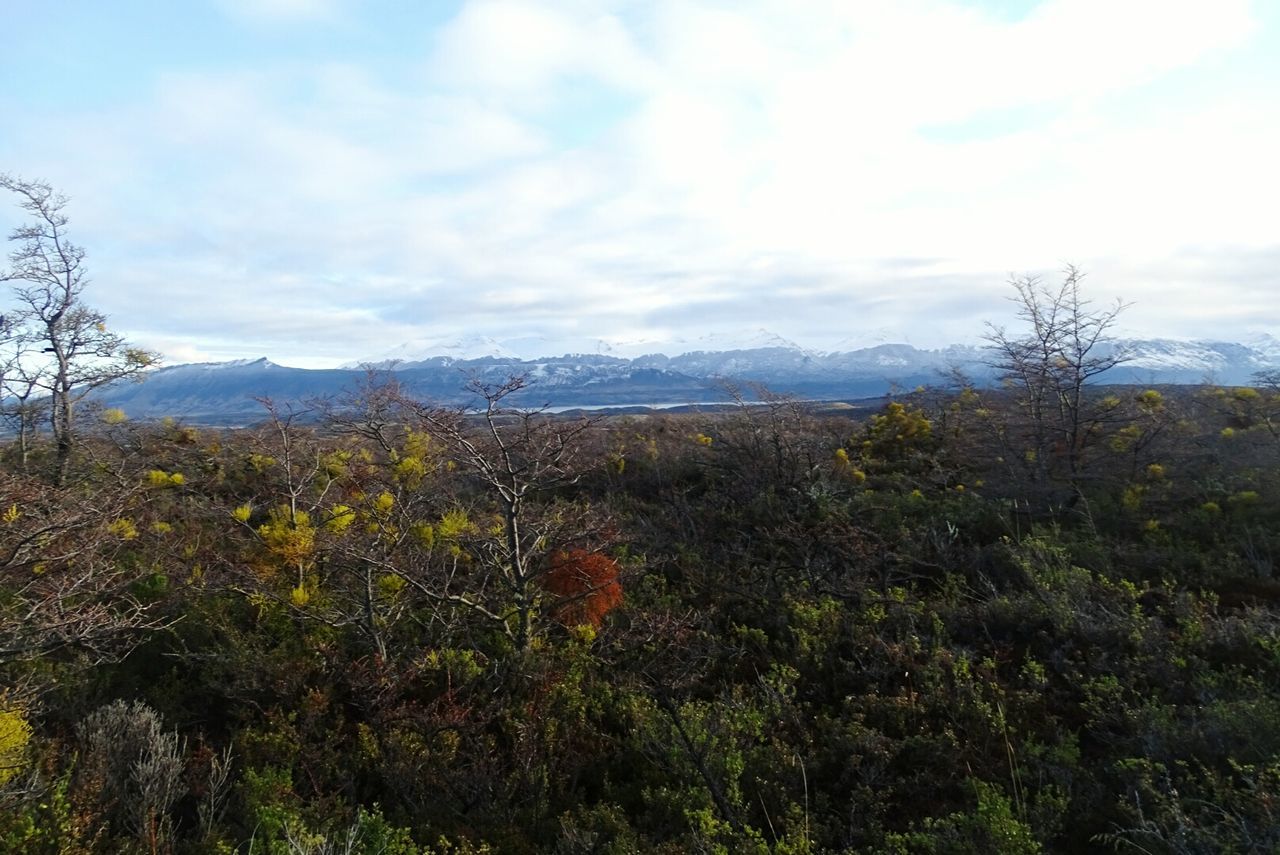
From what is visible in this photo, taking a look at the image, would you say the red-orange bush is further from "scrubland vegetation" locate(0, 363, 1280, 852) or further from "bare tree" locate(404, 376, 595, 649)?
"bare tree" locate(404, 376, 595, 649)

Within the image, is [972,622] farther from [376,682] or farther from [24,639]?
[24,639]

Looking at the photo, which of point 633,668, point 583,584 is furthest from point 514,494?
point 633,668

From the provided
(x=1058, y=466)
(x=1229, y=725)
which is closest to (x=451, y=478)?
Answer: (x=1229, y=725)

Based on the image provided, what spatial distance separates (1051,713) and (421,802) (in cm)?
509

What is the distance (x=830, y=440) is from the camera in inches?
591

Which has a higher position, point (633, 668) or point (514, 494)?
point (514, 494)

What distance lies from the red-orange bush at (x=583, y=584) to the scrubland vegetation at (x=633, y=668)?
0.04 metres

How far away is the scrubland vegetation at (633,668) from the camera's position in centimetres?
400

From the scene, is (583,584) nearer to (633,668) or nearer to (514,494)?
(633,668)

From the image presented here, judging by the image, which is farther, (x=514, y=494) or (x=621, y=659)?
(x=621, y=659)

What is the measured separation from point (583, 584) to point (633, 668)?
4.16 ft

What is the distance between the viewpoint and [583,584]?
22.9ft

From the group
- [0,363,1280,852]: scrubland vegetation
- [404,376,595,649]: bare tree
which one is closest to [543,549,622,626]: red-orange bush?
[0,363,1280,852]: scrubland vegetation

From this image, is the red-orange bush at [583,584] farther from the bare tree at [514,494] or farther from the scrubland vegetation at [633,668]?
the bare tree at [514,494]
